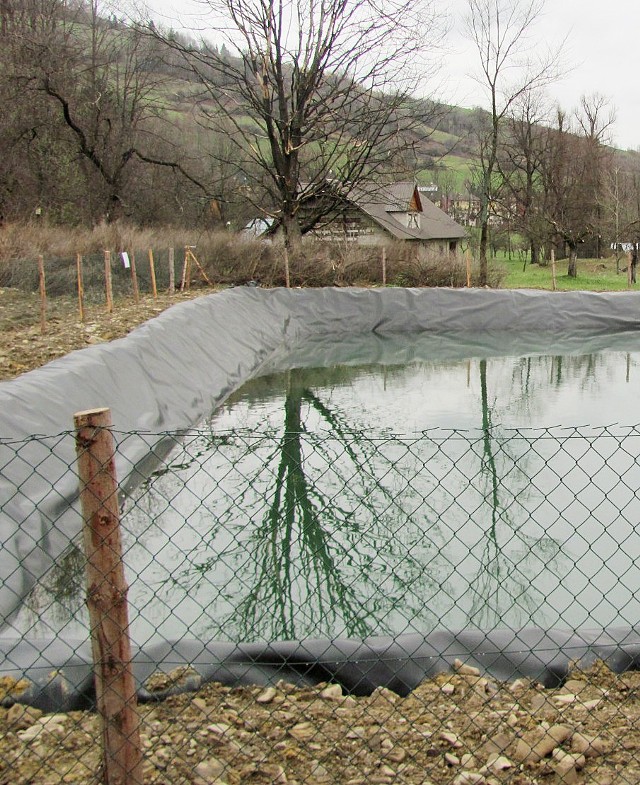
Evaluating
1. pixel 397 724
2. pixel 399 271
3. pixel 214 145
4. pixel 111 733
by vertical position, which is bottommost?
pixel 397 724

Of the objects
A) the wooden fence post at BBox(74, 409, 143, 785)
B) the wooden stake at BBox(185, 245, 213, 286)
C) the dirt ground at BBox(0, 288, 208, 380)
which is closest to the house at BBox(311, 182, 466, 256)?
the wooden stake at BBox(185, 245, 213, 286)

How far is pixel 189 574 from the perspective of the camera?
5312 millimetres

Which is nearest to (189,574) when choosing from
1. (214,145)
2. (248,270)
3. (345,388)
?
(345,388)

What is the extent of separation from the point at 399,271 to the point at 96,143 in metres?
11.7

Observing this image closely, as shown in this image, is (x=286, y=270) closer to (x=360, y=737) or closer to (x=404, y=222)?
(x=360, y=737)

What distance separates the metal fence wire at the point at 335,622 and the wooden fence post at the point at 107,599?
10cm

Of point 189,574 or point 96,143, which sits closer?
point 189,574

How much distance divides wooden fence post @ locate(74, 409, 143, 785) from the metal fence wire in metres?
0.10

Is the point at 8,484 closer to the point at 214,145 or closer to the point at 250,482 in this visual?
the point at 250,482

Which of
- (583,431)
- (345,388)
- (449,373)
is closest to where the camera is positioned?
(583,431)

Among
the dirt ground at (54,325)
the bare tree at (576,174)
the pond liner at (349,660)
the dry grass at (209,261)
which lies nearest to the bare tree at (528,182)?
the bare tree at (576,174)

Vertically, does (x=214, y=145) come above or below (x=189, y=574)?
above

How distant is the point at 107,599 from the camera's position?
2279 mm

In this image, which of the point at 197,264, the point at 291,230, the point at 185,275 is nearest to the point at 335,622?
the point at 185,275
